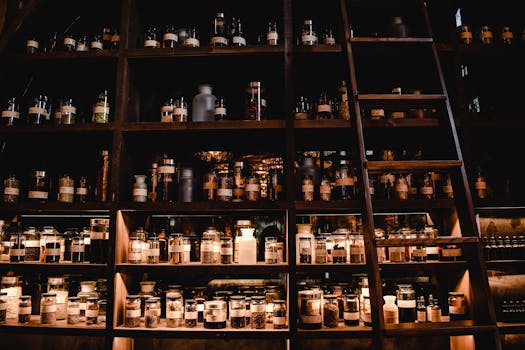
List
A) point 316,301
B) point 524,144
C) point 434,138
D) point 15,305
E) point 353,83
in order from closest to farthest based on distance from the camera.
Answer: point 353,83, point 316,301, point 15,305, point 434,138, point 524,144

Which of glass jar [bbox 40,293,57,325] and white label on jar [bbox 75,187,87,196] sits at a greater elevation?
white label on jar [bbox 75,187,87,196]

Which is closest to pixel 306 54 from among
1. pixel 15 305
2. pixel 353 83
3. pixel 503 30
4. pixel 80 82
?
pixel 353 83

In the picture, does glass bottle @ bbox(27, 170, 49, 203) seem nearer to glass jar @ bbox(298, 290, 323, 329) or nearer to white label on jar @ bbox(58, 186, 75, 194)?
white label on jar @ bbox(58, 186, 75, 194)

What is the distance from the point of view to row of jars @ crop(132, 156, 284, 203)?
223 cm

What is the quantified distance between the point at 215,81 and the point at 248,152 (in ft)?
1.74

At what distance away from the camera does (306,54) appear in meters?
2.31

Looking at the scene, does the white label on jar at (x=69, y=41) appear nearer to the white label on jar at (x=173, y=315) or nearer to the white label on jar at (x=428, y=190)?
the white label on jar at (x=173, y=315)

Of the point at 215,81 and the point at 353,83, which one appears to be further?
the point at 215,81

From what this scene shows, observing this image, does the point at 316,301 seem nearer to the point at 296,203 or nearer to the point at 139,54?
the point at 296,203

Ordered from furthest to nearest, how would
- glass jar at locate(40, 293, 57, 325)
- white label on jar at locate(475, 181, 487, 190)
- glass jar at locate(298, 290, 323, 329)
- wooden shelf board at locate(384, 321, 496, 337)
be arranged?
white label on jar at locate(475, 181, 487, 190)
glass jar at locate(40, 293, 57, 325)
glass jar at locate(298, 290, 323, 329)
wooden shelf board at locate(384, 321, 496, 337)

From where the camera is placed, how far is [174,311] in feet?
6.92

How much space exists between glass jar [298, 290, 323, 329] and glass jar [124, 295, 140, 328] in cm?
87

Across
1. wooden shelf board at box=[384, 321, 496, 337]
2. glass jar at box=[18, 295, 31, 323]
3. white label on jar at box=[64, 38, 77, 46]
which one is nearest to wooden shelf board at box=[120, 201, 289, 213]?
glass jar at box=[18, 295, 31, 323]

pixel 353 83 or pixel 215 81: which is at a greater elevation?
pixel 215 81
